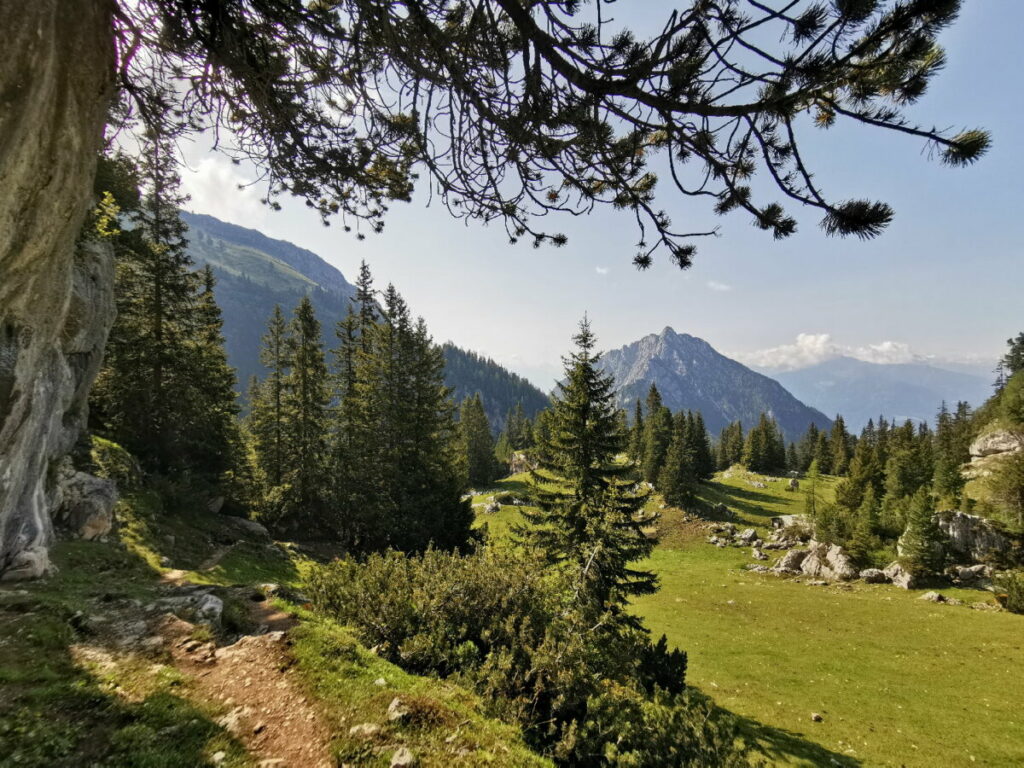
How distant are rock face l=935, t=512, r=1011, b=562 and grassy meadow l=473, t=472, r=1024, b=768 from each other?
5.55m

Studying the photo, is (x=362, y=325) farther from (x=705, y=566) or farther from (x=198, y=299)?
(x=705, y=566)

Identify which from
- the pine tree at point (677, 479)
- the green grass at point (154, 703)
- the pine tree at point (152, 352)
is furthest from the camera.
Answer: the pine tree at point (677, 479)

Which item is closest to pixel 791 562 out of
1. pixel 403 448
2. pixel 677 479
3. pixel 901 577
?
pixel 901 577

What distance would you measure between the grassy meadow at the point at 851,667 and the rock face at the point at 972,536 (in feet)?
18.2

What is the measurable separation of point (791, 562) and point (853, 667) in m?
23.9

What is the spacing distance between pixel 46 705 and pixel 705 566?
4776cm

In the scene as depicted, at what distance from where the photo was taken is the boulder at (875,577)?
3762 cm

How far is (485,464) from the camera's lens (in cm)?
8050

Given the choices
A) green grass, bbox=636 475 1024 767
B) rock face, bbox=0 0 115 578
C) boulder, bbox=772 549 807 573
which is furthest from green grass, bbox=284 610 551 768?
boulder, bbox=772 549 807 573

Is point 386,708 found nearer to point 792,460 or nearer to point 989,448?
point 989,448

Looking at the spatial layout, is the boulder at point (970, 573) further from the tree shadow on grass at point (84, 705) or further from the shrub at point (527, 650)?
the tree shadow on grass at point (84, 705)

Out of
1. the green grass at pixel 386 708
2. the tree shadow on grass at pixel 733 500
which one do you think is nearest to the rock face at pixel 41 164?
the green grass at pixel 386 708

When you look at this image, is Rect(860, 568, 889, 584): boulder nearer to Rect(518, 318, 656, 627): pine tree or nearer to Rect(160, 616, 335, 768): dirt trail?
Rect(518, 318, 656, 627): pine tree

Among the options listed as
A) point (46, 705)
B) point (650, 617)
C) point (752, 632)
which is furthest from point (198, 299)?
point (752, 632)
